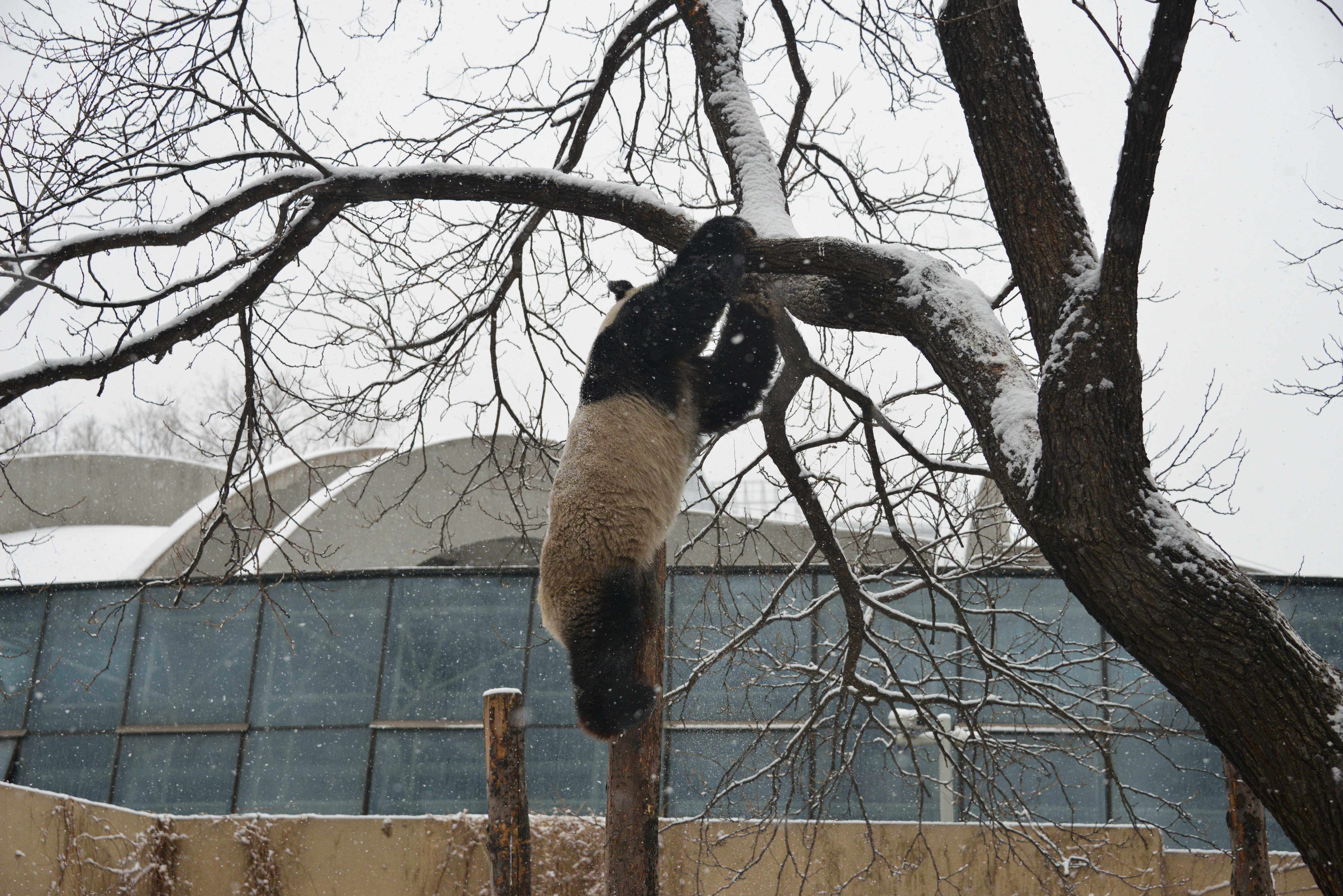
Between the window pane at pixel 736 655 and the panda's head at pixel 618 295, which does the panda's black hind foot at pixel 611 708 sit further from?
the window pane at pixel 736 655

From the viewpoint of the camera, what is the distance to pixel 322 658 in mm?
11164

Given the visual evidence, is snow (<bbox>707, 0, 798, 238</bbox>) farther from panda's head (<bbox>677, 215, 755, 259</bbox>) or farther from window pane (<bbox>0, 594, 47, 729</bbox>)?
window pane (<bbox>0, 594, 47, 729</bbox>)

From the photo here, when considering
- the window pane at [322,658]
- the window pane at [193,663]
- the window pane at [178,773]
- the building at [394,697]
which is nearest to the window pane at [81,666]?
the building at [394,697]

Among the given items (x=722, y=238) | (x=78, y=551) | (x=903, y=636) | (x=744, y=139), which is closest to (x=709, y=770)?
(x=903, y=636)

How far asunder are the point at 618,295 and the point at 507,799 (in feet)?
8.88

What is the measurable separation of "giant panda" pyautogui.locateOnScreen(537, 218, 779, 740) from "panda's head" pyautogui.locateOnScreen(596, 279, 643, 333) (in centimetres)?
3

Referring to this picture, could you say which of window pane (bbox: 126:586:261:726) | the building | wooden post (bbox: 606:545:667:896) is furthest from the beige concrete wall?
wooden post (bbox: 606:545:667:896)

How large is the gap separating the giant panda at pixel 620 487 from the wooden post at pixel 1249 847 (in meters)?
4.35

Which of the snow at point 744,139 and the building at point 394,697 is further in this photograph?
the building at point 394,697

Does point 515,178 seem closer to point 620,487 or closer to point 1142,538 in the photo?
point 620,487

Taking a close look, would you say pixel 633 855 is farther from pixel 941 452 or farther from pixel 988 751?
pixel 941 452

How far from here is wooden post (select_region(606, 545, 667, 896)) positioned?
16.4 feet

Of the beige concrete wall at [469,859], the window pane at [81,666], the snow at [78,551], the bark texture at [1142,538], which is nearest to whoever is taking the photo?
the bark texture at [1142,538]

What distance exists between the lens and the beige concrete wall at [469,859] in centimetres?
819
